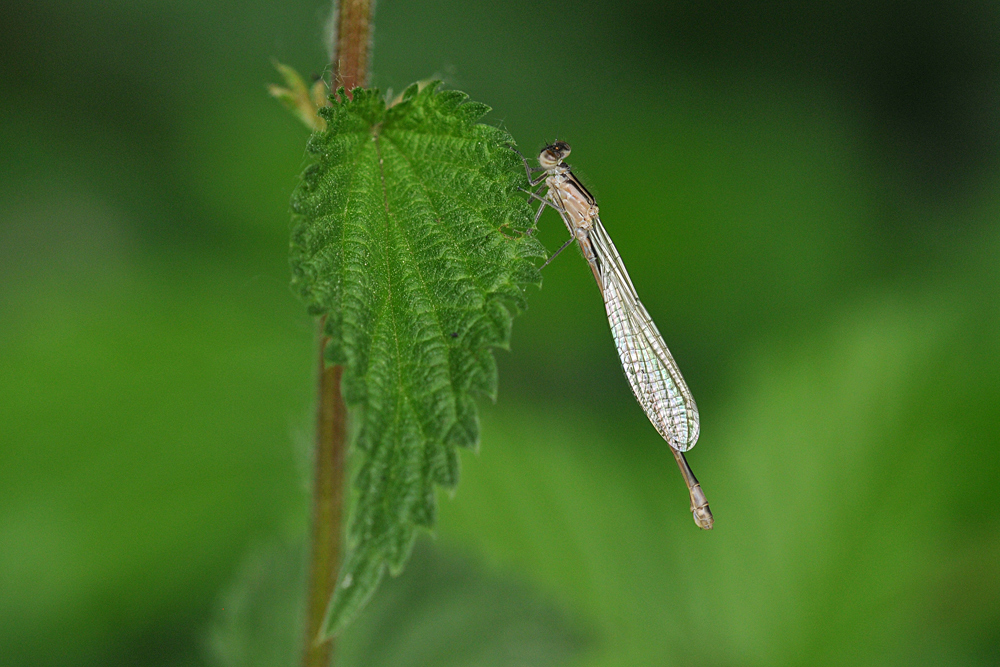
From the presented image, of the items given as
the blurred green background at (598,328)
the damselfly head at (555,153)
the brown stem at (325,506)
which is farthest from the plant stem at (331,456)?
the damselfly head at (555,153)

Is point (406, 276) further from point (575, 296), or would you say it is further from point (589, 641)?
point (575, 296)

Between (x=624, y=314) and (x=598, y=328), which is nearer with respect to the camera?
(x=624, y=314)

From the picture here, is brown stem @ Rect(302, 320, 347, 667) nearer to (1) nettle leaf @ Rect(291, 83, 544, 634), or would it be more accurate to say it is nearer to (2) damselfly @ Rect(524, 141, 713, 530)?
(1) nettle leaf @ Rect(291, 83, 544, 634)

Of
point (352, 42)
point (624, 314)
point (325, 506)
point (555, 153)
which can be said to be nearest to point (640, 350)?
point (624, 314)

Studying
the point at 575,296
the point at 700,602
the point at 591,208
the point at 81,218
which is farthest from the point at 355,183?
the point at 81,218

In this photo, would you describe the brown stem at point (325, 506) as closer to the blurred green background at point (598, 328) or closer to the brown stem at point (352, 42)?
the brown stem at point (352, 42)

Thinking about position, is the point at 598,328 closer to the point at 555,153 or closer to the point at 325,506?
the point at 555,153

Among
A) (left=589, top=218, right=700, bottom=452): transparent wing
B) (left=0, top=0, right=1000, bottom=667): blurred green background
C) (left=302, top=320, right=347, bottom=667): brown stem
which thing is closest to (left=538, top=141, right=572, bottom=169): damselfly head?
(left=589, top=218, right=700, bottom=452): transparent wing
